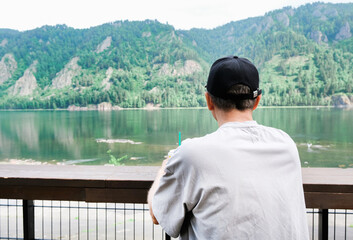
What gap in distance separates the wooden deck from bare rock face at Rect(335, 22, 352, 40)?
327 ft

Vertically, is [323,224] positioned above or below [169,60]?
Result: below

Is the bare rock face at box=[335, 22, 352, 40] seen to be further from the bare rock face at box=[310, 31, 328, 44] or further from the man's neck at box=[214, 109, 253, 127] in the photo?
the man's neck at box=[214, 109, 253, 127]

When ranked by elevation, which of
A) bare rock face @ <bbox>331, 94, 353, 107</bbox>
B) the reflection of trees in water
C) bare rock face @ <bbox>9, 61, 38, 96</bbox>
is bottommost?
the reflection of trees in water

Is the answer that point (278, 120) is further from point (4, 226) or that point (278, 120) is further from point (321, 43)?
point (4, 226)

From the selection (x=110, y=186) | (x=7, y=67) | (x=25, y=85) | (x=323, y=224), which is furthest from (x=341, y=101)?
(x=7, y=67)

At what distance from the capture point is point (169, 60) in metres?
87.4

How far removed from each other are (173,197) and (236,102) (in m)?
0.25

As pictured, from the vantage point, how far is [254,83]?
2.51 ft

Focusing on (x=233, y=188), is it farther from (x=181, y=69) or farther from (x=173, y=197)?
(x=181, y=69)

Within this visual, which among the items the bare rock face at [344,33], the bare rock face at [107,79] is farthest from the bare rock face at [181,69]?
the bare rock face at [344,33]

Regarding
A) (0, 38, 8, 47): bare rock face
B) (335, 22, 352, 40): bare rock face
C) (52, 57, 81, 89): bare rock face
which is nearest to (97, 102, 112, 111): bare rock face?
(52, 57, 81, 89): bare rock face

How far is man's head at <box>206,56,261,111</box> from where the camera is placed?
75 cm

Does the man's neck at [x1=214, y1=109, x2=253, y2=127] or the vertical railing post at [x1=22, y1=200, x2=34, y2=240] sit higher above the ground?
the man's neck at [x1=214, y1=109, x2=253, y2=127]

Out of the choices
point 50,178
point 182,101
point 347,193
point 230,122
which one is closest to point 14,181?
point 50,178
